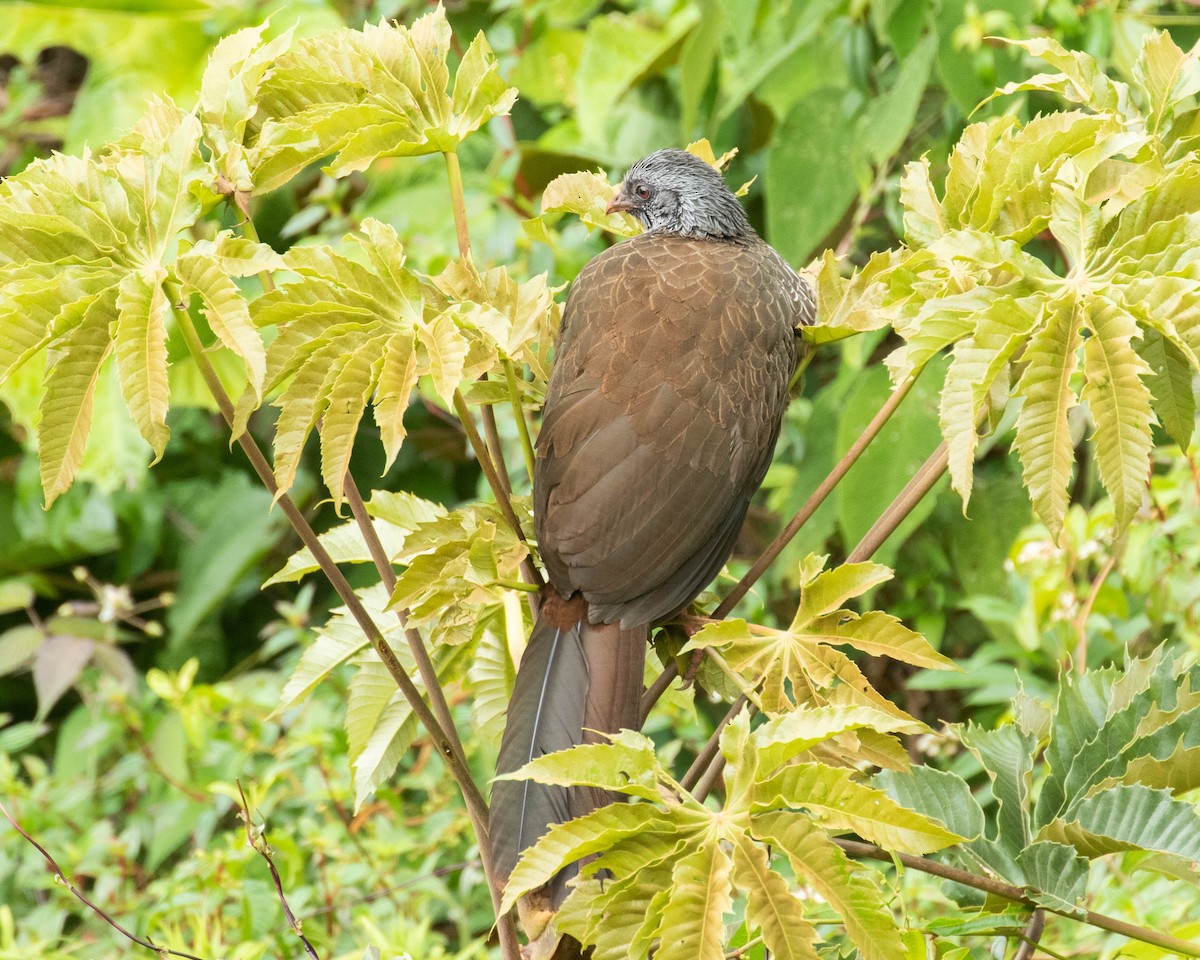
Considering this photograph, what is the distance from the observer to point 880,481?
2656mm

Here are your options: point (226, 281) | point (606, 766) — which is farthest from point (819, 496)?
point (226, 281)

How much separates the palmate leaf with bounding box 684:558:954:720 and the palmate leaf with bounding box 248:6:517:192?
0.54 meters

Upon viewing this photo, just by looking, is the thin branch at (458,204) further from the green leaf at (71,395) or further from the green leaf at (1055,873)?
the green leaf at (1055,873)

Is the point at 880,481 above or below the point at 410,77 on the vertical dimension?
below

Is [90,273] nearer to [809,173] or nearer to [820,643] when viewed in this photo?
[820,643]

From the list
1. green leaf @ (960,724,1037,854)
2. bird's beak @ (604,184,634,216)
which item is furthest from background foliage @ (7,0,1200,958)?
bird's beak @ (604,184,634,216)

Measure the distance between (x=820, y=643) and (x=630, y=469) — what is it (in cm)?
32

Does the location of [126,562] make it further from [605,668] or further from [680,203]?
[605,668]

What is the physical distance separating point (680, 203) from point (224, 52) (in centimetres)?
97

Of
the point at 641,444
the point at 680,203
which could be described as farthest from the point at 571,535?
the point at 680,203

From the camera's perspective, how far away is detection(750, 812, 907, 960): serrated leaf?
0.92 m

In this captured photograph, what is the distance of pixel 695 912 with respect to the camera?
91 cm

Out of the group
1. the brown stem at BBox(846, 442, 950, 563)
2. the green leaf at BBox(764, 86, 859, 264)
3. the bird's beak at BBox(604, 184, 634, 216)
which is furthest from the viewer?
the green leaf at BBox(764, 86, 859, 264)

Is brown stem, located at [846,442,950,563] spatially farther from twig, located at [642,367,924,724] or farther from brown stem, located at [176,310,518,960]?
brown stem, located at [176,310,518,960]
